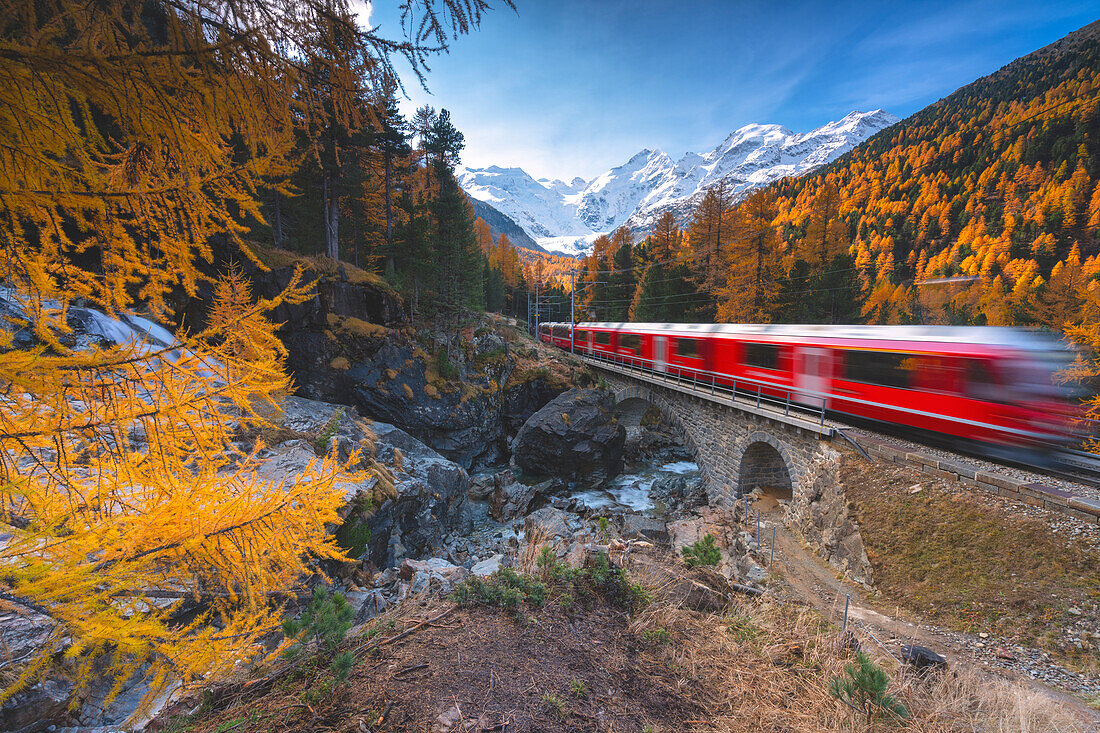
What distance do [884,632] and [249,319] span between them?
9.07 m

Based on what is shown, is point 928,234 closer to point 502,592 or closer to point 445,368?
point 445,368

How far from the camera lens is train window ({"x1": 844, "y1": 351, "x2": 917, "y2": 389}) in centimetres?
847

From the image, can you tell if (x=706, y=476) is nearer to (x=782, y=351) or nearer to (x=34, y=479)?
(x=782, y=351)

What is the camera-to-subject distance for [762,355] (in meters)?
12.3

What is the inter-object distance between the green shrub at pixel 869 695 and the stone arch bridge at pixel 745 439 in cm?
692

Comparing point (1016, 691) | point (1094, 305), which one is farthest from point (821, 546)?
point (1094, 305)

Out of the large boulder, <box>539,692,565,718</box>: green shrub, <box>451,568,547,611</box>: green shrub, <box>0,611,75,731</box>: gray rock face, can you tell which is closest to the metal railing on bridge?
the large boulder

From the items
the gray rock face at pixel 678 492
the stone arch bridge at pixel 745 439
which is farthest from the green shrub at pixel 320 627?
the gray rock face at pixel 678 492

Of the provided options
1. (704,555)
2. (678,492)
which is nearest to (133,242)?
(704,555)

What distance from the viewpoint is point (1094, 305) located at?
10312 mm

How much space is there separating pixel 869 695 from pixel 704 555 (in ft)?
7.05

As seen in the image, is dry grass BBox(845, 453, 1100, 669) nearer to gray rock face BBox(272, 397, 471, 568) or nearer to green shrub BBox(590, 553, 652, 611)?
green shrub BBox(590, 553, 652, 611)

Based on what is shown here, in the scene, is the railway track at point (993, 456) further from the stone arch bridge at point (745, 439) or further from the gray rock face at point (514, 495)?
the gray rock face at point (514, 495)

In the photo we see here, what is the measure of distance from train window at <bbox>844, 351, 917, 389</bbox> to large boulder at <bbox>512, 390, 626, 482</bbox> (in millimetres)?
9902
